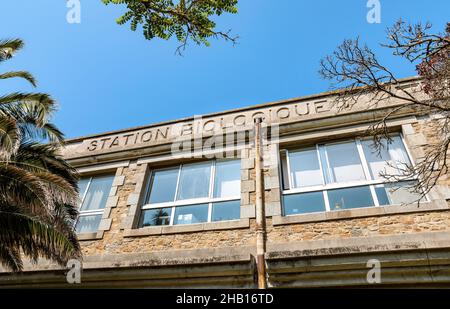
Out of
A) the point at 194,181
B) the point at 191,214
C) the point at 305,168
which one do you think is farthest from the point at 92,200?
the point at 305,168

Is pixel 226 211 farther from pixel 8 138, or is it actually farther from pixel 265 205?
pixel 8 138

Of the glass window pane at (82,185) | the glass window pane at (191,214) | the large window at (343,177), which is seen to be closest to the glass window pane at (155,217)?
the glass window pane at (191,214)

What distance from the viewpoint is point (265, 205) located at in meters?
6.63

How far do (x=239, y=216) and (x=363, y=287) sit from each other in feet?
9.45

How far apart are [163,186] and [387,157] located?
5.85m

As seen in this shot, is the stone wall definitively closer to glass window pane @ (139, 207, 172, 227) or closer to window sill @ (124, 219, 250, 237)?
window sill @ (124, 219, 250, 237)

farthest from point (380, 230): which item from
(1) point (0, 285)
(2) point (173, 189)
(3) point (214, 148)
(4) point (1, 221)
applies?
(1) point (0, 285)

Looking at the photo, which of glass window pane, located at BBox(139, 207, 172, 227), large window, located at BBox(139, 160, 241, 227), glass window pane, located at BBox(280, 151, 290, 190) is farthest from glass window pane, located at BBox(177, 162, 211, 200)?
glass window pane, located at BBox(280, 151, 290, 190)

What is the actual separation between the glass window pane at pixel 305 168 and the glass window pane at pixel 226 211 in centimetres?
152

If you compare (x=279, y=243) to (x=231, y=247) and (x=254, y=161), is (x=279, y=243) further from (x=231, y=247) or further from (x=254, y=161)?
(x=254, y=161)

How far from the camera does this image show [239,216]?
6863mm

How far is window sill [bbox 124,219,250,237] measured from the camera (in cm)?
647

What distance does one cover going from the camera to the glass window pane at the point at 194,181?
772 centimetres

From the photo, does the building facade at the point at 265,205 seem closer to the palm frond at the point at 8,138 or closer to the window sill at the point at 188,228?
the window sill at the point at 188,228
